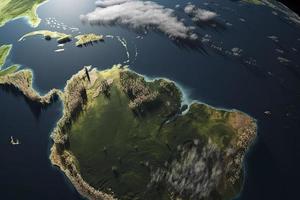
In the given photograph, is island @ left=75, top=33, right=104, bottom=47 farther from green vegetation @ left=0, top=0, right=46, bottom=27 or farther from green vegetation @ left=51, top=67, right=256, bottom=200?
green vegetation @ left=0, top=0, right=46, bottom=27

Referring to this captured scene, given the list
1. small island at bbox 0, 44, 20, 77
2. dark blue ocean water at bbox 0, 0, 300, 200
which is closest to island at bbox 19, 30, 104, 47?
dark blue ocean water at bbox 0, 0, 300, 200

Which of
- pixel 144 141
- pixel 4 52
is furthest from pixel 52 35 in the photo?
pixel 144 141

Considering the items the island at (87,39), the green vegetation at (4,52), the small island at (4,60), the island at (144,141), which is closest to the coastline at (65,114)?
the island at (144,141)

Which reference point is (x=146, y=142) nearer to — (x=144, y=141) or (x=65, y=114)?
(x=144, y=141)

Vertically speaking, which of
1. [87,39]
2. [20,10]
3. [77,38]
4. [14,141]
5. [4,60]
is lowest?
[20,10]

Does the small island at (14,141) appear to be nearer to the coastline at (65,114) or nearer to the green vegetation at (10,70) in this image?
the coastline at (65,114)

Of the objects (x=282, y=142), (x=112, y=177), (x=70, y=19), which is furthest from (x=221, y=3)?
(x=112, y=177)

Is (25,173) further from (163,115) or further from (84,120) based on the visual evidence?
(163,115)
